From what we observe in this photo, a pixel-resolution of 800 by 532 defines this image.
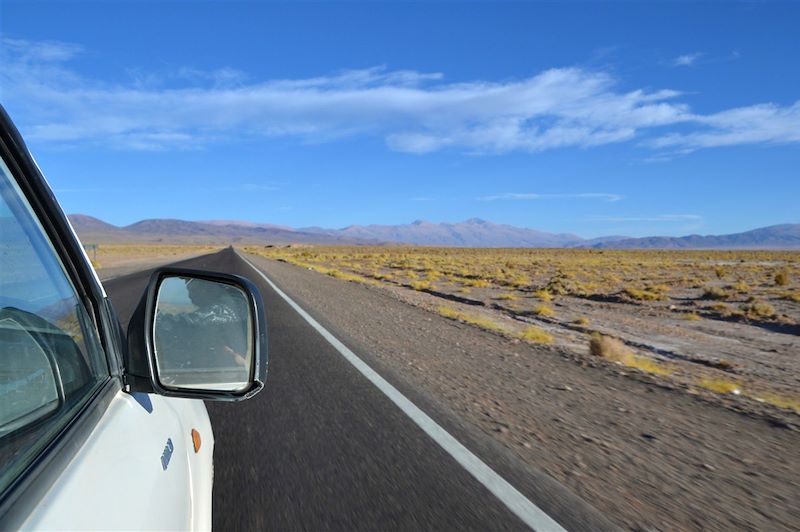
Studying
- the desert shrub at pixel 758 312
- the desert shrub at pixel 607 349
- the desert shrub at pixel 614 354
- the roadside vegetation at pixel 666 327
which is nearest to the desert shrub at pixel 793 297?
the roadside vegetation at pixel 666 327

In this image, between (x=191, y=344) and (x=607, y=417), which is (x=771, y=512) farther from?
(x=191, y=344)

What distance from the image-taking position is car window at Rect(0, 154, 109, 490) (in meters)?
1.44

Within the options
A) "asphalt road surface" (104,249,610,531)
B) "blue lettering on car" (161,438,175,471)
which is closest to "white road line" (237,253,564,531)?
"asphalt road surface" (104,249,610,531)

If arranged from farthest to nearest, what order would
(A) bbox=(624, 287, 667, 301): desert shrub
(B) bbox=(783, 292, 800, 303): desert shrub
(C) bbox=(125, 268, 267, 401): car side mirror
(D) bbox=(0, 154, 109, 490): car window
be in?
(A) bbox=(624, 287, 667, 301): desert shrub, (B) bbox=(783, 292, 800, 303): desert shrub, (C) bbox=(125, 268, 267, 401): car side mirror, (D) bbox=(0, 154, 109, 490): car window

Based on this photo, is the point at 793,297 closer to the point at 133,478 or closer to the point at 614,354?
the point at 614,354

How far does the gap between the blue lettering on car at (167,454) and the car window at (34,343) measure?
0.28m

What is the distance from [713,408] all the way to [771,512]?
3128mm

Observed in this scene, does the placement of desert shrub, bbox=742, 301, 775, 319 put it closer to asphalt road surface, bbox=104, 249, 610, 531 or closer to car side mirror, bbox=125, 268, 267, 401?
asphalt road surface, bbox=104, 249, 610, 531

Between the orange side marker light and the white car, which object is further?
the orange side marker light

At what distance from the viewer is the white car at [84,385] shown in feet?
4.39

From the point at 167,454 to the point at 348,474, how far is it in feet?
8.37

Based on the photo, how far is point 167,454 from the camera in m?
1.91

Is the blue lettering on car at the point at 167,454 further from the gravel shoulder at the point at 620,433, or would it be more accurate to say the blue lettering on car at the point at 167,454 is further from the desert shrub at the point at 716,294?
the desert shrub at the point at 716,294

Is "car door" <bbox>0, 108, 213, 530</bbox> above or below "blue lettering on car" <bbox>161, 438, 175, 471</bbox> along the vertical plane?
above
